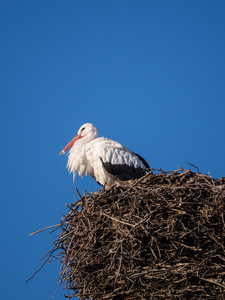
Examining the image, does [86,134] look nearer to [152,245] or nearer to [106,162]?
[106,162]

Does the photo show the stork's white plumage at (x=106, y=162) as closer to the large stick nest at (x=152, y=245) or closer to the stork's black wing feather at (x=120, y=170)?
the stork's black wing feather at (x=120, y=170)

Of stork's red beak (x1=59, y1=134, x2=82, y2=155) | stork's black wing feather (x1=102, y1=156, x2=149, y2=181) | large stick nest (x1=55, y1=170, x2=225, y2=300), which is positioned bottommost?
large stick nest (x1=55, y1=170, x2=225, y2=300)

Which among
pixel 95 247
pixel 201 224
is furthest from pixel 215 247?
pixel 95 247

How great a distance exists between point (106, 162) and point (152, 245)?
8.29 ft

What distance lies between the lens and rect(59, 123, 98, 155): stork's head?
7145mm

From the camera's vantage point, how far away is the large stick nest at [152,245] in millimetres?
3730

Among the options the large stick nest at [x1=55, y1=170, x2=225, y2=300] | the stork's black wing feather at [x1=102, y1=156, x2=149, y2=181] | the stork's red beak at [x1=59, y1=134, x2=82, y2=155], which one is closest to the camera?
the large stick nest at [x1=55, y1=170, x2=225, y2=300]

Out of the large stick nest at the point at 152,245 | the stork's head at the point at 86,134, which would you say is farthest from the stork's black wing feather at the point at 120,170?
the large stick nest at the point at 152,245

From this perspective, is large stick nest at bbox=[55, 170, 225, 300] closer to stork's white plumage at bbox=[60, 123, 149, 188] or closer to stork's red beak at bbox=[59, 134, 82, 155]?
stork's white plumage at bbox=[60, 123, 149, 188]

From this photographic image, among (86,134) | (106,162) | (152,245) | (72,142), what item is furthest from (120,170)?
(152,245)

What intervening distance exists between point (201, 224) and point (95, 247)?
1031 mm

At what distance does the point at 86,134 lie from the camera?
285 inches

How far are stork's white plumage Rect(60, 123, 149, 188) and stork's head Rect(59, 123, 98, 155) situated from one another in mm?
216

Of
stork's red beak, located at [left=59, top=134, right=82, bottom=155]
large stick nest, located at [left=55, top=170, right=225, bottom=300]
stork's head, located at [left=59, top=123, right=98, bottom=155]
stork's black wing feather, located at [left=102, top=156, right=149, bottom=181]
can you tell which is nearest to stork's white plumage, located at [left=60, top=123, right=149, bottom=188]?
stork's black wing feather, located at [left=102, top=156, right=149, bottom=181]
